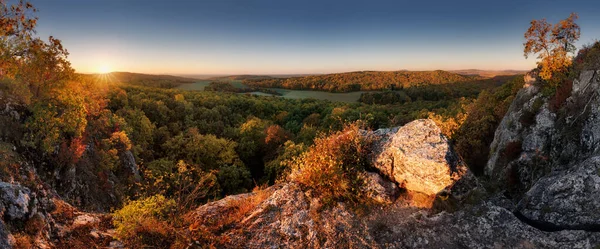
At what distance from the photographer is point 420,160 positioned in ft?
24.2

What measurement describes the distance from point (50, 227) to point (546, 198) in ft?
40.3

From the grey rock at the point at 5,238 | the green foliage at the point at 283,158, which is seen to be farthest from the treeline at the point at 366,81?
the grey rock at the point at 5,238

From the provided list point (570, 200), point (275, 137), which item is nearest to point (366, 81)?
point (275, 137)

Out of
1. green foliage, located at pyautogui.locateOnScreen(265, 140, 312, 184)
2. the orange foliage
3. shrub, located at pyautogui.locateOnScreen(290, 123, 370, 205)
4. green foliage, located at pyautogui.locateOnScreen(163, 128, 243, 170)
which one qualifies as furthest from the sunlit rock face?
the orange foliage

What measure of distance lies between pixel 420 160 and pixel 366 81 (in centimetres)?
15907

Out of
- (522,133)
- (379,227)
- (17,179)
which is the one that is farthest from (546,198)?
(17,179)

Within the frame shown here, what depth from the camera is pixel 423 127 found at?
8406 mm

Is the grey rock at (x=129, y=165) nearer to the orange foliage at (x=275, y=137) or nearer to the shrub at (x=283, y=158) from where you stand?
the shrub at (x=283, y=158)

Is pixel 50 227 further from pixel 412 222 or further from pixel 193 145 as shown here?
pixel 193 145

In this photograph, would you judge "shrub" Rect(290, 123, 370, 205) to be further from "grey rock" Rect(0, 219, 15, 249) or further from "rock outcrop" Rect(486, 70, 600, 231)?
"grey rock" Rect(0, 219, 15, 249)

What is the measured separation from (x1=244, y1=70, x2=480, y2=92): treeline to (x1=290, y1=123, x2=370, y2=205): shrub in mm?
136828

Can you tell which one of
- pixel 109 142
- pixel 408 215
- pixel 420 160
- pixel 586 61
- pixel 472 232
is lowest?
pixel 109 142

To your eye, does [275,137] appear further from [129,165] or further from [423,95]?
[423,95]

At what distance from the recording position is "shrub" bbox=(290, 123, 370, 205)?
745cm
